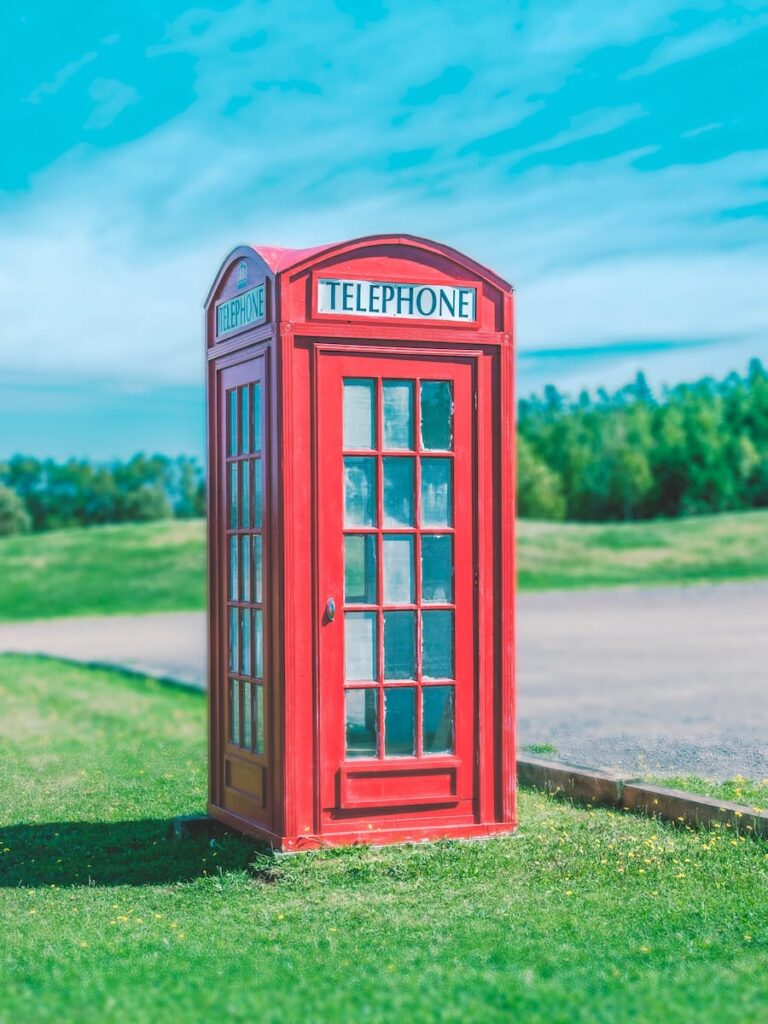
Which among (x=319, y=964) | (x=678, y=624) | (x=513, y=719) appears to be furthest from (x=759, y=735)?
(x=678, y=624)

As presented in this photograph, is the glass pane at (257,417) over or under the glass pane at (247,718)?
over

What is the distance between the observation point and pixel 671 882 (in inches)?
242

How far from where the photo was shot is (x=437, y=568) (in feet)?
23.1

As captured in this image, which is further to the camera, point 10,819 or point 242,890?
point 10,819

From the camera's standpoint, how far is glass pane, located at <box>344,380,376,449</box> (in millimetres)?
6879

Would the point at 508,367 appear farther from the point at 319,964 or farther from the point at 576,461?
the point at 576,461

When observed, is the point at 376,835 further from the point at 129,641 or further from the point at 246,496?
the point at 129,641

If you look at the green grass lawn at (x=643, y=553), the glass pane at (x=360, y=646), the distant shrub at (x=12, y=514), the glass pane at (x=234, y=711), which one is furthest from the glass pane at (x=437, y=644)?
the distant shrub at (x=12, y=514)

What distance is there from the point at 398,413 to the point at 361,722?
5.51ft

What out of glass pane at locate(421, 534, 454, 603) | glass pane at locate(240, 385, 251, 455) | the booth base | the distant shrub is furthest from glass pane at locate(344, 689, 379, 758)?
the distant shrub

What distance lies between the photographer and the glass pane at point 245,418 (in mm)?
7145

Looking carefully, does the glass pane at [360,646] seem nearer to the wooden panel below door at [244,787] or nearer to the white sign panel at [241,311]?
the wooden panel below door at [244,787]

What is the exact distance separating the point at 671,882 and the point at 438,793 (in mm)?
1383

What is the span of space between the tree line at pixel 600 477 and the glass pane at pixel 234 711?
202 feet
